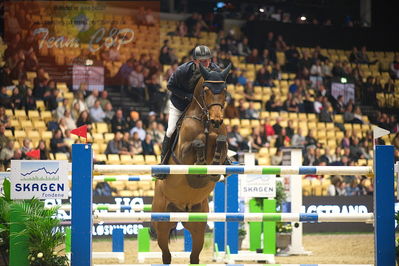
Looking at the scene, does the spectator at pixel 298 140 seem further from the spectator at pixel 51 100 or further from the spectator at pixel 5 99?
the spectator at pixel 5 99

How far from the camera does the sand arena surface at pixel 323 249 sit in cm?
921

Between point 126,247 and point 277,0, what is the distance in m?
13.1

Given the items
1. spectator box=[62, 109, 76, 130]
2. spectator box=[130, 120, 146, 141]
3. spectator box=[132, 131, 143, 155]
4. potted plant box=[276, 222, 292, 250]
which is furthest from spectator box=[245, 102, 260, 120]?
potted plant box=[276, 222, 292, 250]

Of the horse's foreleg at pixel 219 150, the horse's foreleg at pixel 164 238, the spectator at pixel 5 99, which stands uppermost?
the spectator at pixel 5 99

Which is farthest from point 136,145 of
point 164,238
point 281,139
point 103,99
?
point 164,238

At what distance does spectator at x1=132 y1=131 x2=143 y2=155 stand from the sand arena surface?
7.67 feet

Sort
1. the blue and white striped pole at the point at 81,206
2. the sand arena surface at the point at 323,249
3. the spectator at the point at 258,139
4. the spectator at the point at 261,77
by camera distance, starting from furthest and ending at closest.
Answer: the spectator at the point at 261,77, the spectator at the point at 258,139, the sand arena surface at the point at 323,249, the blue and white striped pole at the point at 81,206

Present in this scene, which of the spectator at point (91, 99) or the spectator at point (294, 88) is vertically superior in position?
the spectator at point (294, 88)

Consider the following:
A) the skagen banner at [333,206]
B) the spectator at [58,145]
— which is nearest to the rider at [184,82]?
the skagen banner at [333,206]

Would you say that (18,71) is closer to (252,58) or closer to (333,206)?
(252,58)

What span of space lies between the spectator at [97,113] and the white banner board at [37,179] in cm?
962

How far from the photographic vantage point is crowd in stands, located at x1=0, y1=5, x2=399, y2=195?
1391cm

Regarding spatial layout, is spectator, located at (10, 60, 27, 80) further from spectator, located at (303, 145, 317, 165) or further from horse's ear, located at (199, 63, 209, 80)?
horse's ear, located at (199, 63, 209, 80)

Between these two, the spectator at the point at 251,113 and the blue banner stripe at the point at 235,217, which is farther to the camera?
the spectator at the point at 251,113
